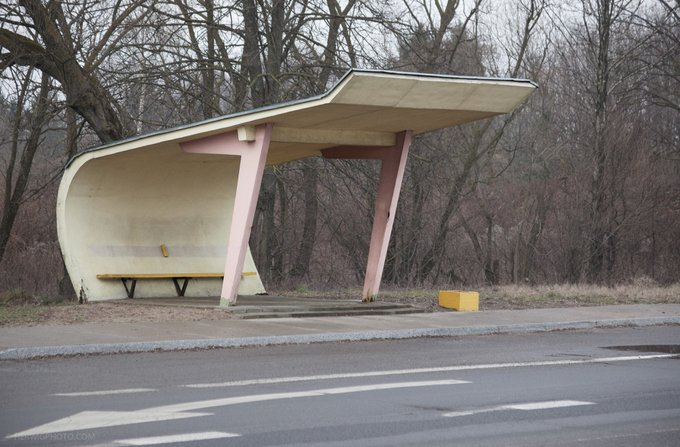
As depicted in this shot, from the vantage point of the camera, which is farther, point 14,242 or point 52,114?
point 14,242

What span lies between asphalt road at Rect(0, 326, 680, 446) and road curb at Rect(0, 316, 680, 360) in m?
0.31

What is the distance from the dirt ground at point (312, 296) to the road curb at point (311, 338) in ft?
7.86

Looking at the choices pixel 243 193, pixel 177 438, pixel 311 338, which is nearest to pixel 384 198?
pixel 243 193

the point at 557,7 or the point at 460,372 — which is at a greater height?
the point at 557,7

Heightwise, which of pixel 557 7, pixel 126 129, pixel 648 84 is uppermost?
pixel 557 7

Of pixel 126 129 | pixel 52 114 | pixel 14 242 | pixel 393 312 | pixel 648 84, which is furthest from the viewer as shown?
pixel 648 84

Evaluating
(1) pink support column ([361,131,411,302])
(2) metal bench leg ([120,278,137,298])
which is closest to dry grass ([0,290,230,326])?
(2) metal bench leg ([120,278,137,298])

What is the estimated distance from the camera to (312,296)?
2067 centimetres

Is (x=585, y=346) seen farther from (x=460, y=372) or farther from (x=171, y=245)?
(x=171, y=245)

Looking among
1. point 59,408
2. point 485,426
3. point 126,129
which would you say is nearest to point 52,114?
point 126,129

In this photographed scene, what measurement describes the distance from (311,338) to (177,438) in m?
6.50

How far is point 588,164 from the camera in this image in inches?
1219

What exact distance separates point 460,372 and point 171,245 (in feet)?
35.5

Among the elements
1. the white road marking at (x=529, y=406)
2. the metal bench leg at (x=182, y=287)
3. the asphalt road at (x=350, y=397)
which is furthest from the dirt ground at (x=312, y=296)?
the white road marking at (x=529, y=406)
